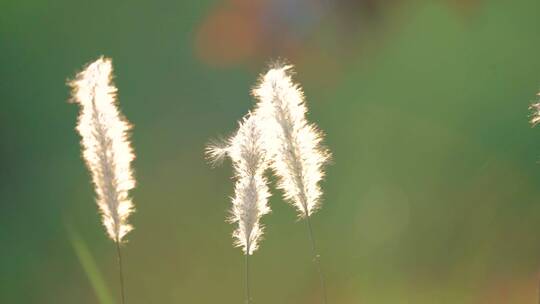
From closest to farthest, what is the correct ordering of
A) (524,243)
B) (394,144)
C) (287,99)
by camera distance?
1. (287,99)
2. (524,243)
3. (394,144)

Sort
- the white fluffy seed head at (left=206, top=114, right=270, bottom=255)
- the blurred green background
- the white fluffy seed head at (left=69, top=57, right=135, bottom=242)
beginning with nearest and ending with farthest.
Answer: the white fluffy seed head at (left=69, top=57, right=135, bottom=242) < the white fluffy seed head at (left=206, top=114, right=270, bottom=255) < the blurred green background

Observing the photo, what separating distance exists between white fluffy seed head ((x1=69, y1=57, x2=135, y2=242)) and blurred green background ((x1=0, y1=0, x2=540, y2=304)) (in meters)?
1.48

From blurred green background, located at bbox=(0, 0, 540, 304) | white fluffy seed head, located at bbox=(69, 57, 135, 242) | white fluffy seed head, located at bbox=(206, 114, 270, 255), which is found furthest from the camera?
blurred green background, located at bbox=(0, 0, 540, 304)

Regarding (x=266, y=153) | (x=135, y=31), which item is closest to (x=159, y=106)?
(x=135, y=31)

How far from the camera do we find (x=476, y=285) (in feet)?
12.1

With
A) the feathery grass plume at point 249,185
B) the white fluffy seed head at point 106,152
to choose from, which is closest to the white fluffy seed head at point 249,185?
the feathery grass plume at point 249,185

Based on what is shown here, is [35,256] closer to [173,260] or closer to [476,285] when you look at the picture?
[173,260]

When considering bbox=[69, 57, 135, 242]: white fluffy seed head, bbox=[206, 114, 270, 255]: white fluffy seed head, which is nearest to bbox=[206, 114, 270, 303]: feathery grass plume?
bbox=[206, 114, 270, 255]: white fluffy seed head

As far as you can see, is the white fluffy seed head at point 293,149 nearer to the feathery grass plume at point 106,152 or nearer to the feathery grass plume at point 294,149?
the feathery grass plume at point 294,149

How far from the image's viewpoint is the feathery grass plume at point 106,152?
2305mm

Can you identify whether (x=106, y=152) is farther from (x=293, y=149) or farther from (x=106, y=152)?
(x=293, y=149)

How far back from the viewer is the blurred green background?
3725mm

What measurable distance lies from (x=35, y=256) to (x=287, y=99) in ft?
7.37

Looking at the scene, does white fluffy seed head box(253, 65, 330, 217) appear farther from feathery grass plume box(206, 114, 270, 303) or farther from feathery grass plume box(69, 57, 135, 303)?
feathery grass plume box(69, 57, 135, 303)
